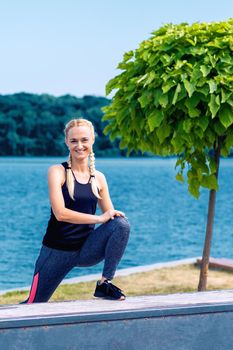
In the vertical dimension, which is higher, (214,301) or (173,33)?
(173,33)

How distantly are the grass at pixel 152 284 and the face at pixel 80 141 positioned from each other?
397cm

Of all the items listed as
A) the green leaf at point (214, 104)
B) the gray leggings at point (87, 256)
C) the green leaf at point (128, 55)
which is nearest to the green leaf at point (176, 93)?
the green leaf at point (214, 104)

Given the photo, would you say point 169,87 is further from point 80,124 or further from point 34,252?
point 34,252

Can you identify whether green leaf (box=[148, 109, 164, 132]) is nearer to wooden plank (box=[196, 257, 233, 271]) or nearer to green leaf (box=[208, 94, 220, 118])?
green leaf (box=[208, 94, 220, 118])

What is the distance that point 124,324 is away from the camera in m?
4.64

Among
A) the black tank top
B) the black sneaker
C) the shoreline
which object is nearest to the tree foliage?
the black tank top

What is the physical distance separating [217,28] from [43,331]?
4.07 metres

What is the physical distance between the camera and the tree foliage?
679 cm

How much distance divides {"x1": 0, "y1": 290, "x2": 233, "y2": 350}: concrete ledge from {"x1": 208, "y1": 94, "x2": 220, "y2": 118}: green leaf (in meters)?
2.15

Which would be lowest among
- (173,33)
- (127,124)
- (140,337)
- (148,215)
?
(148,215)

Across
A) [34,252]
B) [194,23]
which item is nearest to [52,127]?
[34,252]

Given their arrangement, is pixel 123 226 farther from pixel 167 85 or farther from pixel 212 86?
pixel 212 86

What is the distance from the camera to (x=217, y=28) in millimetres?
7363

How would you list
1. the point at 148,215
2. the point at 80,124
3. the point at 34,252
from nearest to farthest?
the point at 80,124 < the point at 34,252 < the point at 148,215
